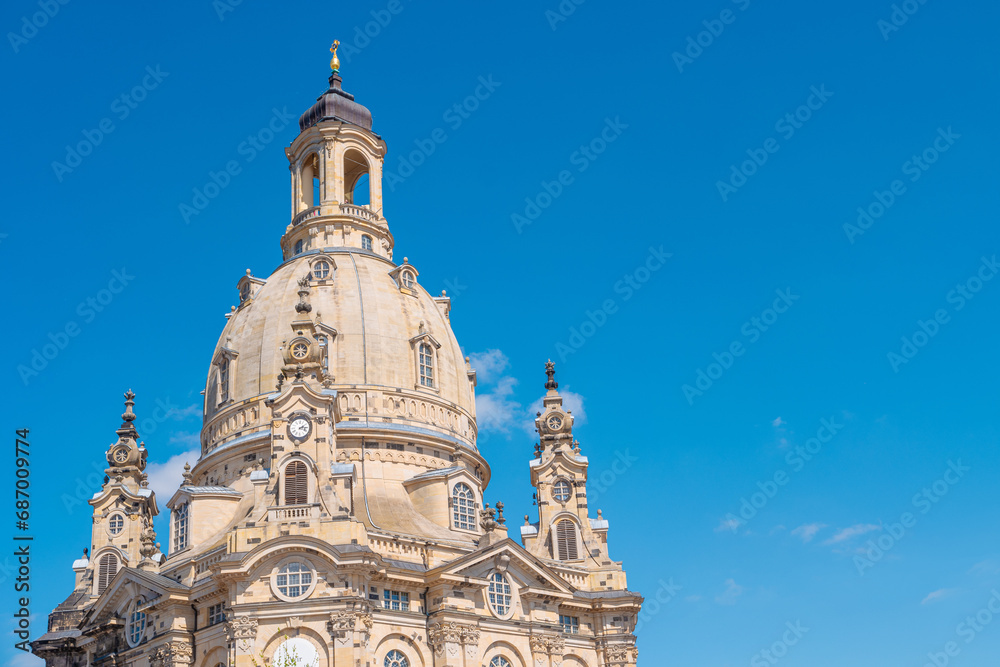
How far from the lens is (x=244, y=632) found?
56.8m

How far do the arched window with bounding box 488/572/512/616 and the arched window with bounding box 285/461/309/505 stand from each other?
467 inches

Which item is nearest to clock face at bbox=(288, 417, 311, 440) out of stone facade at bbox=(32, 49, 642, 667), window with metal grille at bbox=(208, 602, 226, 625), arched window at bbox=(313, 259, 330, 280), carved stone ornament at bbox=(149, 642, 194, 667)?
stone facade at bbox=(32, 49, 642, 667)

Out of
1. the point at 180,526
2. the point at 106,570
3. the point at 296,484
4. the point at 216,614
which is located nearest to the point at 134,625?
the point at 180,526

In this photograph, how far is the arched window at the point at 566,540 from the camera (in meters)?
72.7

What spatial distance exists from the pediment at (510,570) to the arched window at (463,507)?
5.53 meters

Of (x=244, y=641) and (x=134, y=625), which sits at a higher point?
(x=134, y=625)

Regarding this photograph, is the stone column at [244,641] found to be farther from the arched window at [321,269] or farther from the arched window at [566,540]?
the arched window at [321,269]

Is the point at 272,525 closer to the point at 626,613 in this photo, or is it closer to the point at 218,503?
the point at 218,503

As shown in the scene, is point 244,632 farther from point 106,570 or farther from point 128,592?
point 106,570

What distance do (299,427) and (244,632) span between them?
37.8ft

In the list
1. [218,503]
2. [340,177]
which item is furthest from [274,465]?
[340,177]

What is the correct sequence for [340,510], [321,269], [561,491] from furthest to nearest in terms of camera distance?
[321,269] < [561,491] < [340,510]

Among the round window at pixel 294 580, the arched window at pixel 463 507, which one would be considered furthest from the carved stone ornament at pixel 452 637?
the arched window at pixel 463 507

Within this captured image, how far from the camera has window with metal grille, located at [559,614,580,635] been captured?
225ft
